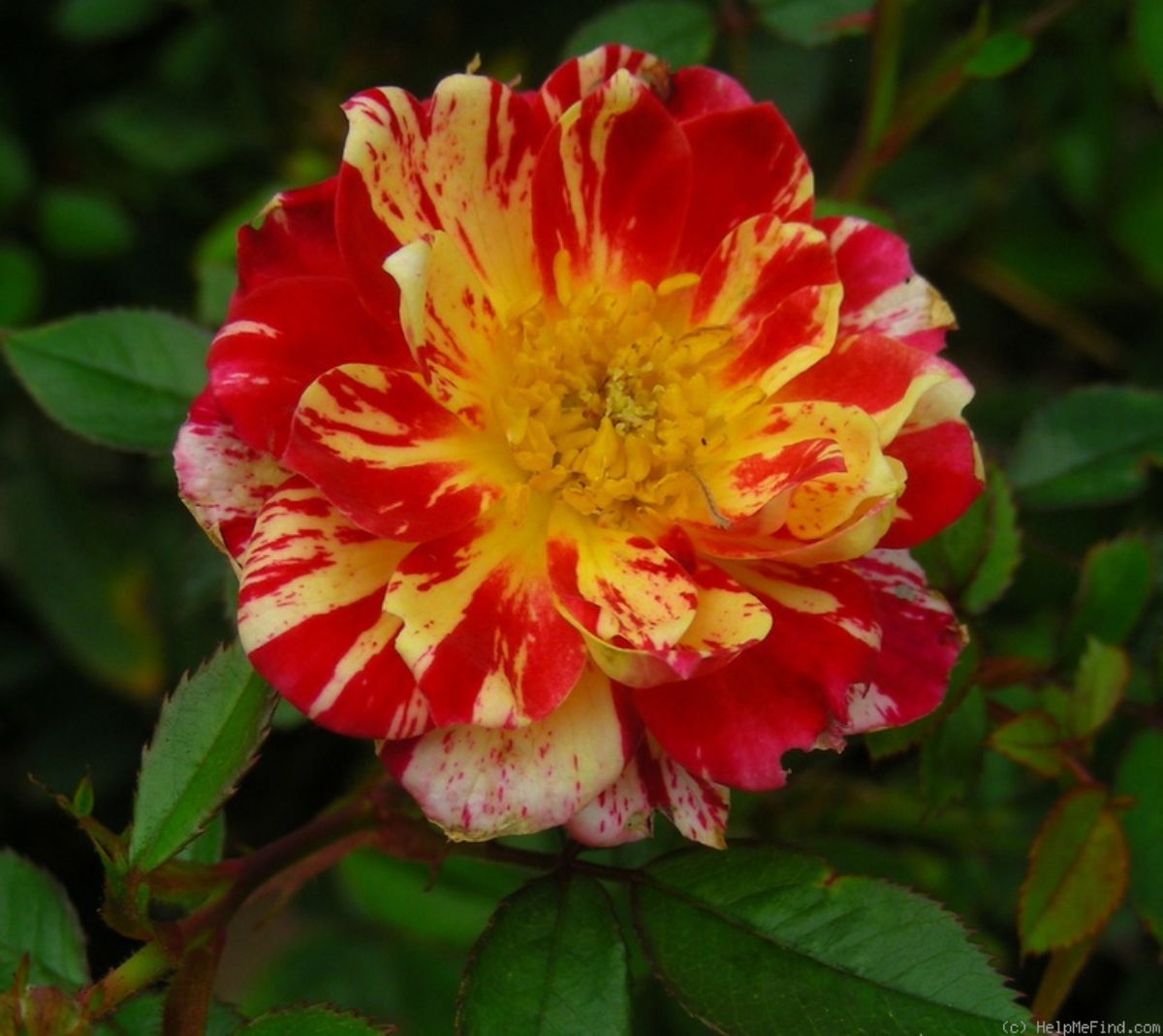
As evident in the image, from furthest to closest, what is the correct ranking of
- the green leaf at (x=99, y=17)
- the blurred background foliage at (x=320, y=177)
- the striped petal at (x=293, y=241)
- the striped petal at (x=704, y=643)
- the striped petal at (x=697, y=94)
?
the green leaf at (x=99, y=17), the blurred background foliage at (x=320, y=177), the striped petal at (x=697, y=94), the striped petal at (x=293, y=241), the striped petal at (x=704, y=643)

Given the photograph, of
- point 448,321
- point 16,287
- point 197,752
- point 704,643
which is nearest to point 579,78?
point 448,321

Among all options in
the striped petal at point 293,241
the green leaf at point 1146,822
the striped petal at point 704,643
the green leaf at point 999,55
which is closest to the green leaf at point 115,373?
the striped petal at point 293,241

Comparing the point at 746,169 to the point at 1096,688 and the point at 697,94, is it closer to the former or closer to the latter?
the point at 697,94

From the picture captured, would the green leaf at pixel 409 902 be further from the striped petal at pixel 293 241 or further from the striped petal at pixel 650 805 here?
the striped petal at pixel 293 241

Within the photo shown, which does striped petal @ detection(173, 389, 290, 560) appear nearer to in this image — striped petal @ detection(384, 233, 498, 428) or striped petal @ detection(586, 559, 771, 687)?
striped petal @ detection(384, 233, 498, 428)

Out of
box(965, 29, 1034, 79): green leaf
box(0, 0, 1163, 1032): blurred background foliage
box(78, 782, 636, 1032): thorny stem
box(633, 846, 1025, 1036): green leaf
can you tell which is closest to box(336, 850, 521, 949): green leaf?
box(0, 0, 1163, 1032): blurred background foliage

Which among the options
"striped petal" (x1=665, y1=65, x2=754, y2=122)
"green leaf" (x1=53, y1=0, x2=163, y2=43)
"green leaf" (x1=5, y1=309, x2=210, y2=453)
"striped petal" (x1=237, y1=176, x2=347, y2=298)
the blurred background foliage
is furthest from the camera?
"green leaf" (x1=53, y1=0, x2=163, y2=43)
